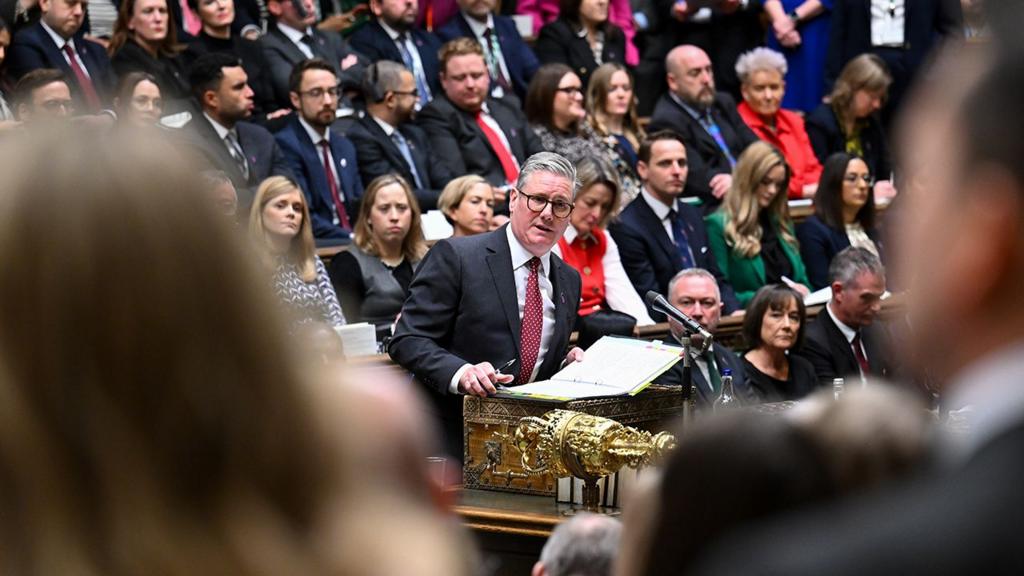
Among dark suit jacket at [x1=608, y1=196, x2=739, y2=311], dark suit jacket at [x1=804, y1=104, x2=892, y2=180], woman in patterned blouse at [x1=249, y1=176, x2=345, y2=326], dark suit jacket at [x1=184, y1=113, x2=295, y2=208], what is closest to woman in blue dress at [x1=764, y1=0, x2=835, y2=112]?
dark suit jacket at [x1=804, y1=104, x2=892, y2=180]

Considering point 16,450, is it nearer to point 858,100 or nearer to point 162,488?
point 162,488

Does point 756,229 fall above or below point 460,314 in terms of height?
below

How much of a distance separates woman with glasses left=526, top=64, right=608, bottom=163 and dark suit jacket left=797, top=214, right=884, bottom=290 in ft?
3.93

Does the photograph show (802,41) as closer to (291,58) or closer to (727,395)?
(291,58)

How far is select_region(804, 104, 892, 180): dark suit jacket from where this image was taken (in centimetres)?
1010

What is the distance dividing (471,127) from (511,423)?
13.7 feet

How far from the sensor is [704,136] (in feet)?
31.4

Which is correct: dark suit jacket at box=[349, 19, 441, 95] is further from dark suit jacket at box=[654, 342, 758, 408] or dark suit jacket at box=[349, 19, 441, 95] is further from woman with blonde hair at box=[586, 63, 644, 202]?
dark suit jacket at box=[654, 342, 758, 408]

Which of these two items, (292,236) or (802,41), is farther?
(802,41)

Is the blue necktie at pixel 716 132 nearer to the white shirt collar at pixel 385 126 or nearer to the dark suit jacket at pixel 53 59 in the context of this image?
the white shirt collar at pixel 385 126

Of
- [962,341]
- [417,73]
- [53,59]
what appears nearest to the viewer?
[962,341]

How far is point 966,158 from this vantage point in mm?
981

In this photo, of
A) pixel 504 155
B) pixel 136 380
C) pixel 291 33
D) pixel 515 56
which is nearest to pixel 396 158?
pixel 504 155

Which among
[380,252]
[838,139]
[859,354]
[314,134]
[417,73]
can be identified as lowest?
[859,354]
